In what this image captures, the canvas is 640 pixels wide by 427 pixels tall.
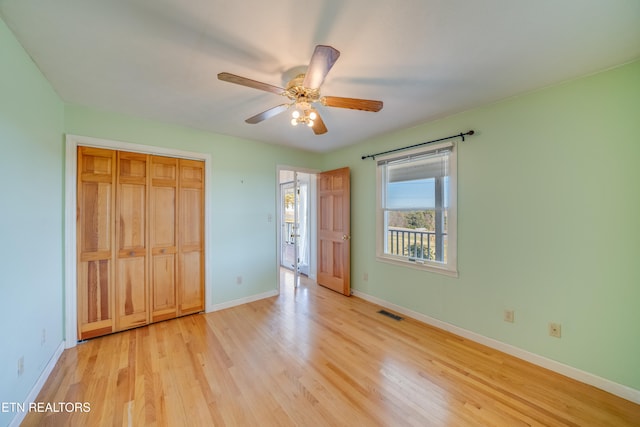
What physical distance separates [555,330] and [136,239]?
4.34 metres

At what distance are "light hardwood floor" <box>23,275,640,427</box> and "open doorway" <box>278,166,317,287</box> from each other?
2.06 m

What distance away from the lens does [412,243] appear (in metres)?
3.29

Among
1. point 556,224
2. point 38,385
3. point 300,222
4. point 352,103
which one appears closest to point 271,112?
point 352,103

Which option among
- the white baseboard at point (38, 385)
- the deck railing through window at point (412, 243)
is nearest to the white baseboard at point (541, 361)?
the deck railing through window at point (412, 243)

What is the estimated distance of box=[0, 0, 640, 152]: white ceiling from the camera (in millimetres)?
1306

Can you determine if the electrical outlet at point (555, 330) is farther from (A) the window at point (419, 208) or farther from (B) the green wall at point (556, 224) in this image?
(A) the window at point (419, 208)

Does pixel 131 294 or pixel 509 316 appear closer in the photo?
pixel 509 316

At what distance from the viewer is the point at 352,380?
76.9 inches

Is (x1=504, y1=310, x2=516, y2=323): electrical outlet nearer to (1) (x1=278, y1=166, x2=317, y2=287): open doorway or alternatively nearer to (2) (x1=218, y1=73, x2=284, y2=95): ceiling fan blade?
(2) (x1=218, y1=73, x2=284, y2=95): ceiling fan blade

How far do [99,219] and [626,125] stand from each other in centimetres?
481

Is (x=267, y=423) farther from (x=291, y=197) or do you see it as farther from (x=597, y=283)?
(x=291, y=197)

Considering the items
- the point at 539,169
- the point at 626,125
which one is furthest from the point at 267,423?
the point at 626,125

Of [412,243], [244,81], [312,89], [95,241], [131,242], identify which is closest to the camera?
[244,81]

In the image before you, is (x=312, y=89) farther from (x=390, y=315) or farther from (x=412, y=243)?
(x=390, y=315)
